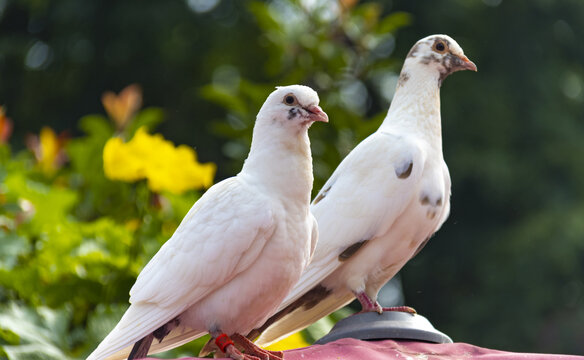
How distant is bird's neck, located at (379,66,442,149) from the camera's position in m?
2.98

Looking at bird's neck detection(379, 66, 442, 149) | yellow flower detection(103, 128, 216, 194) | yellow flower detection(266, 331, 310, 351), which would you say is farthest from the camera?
yellow flower detection(103, 128, 216, 194)

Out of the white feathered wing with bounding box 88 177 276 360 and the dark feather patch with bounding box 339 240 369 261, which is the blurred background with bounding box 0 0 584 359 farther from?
the white feathered wing with bounding box 88 177 276 360

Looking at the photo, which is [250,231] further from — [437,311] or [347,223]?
[437,311]

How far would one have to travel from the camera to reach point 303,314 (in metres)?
2.98

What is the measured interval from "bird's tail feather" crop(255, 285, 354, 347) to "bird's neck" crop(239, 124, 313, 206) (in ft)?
2.34

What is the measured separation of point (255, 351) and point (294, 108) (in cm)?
64

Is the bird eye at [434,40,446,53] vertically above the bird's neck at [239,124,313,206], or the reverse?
the bird eye at [434,40,446,53]

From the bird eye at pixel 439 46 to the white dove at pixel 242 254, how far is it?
0.89 meters

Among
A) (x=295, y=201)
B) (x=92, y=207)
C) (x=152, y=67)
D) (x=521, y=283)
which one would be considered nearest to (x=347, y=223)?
(x=295, y=201)

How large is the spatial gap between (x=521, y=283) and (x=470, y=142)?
174cm

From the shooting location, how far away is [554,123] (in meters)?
10.2

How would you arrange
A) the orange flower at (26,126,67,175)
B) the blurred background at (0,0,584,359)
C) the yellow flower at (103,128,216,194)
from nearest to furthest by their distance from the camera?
the yellow flower at (103,128,216,194) < the orange flower at (26,126,67,175) < the blurred background at (0,0,584,359)

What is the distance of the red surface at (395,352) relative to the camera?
7.52 ft

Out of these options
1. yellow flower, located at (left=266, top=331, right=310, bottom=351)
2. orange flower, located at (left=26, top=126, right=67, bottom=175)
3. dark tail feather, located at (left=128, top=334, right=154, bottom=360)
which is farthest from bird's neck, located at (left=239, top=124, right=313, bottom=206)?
orange flower, located at (left=26, top=126, right=67, bottom=175)
